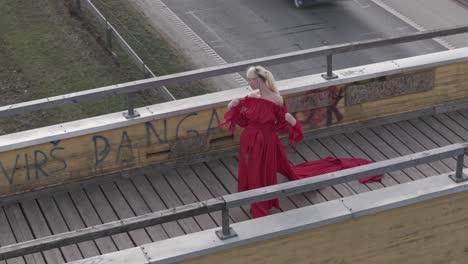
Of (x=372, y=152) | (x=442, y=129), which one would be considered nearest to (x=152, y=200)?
(x=372, y=152)

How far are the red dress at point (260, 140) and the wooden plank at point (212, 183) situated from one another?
141 millimetres

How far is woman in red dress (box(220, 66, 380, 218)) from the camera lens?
1031 cm

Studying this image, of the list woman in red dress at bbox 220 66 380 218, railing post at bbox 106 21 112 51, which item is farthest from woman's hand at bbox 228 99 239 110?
railing post at bbox 106 21 112 51

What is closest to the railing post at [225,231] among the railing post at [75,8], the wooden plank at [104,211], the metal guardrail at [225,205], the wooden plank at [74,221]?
the metal guardrail at [225,205]

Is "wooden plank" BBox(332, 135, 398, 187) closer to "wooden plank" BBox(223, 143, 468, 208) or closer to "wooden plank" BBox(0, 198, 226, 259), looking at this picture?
"wooden plank" BBox(223, 143, 468, 208)

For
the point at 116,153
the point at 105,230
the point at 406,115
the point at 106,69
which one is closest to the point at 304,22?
the point at 106,69

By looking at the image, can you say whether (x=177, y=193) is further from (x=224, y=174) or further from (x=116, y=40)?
(x=116, y=40)

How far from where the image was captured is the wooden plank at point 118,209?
10117 mm

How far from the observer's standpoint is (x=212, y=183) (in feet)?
36.3

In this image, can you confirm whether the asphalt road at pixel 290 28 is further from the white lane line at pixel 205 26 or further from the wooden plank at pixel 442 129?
the wooden plank at pixel 442 129

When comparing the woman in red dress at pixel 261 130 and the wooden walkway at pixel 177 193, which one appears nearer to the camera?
the wooden walkway at pixel 177 193

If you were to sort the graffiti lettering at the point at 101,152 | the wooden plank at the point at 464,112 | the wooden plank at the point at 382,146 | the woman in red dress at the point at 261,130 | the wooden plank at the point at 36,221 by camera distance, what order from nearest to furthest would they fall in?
the wooden plank at the point at 36,221
the woman in red dress at the point at 261,130
the graffiti lettering at the point at 101,152
the wooden plank at the point at 382,146
the wooden plank at the point at 464,112

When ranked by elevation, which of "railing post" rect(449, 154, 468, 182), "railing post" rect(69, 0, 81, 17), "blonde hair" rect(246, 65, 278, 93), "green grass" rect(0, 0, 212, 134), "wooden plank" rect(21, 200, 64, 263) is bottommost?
"green grass" rect(0, 0, 212, 134)

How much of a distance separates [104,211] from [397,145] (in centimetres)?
341
